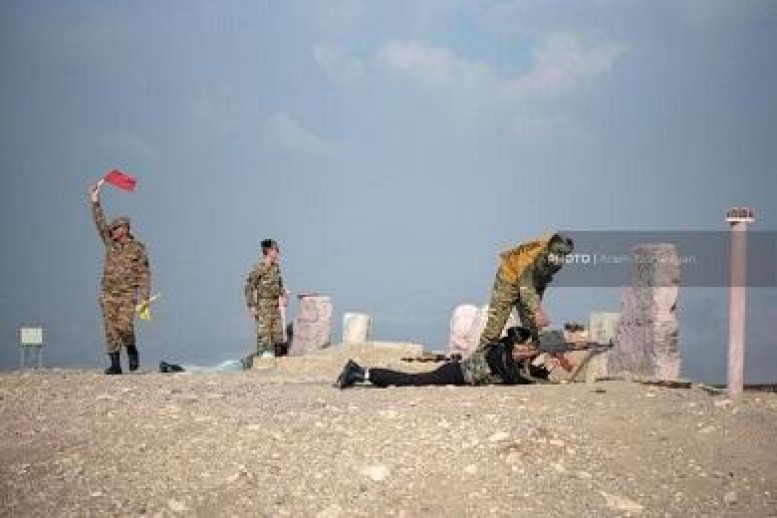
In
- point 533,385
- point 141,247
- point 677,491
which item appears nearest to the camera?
point 677,491

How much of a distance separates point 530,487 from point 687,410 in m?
2.23

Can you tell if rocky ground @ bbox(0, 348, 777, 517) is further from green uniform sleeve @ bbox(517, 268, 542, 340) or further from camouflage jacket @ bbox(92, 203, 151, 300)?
camouflage jacket @ bbox(92, 203, 151, 300)

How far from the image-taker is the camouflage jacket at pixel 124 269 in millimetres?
12664

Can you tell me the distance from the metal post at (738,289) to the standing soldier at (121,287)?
754cm

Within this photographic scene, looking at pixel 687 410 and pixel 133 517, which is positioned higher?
pixel 687 410

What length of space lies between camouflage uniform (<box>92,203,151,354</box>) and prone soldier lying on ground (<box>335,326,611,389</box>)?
427 centimetres

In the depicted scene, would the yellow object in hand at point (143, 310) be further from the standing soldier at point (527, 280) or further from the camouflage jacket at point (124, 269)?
the standing soldier at point (527, 280)

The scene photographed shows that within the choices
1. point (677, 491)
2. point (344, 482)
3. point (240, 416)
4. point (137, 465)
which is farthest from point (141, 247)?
point (677, 491)

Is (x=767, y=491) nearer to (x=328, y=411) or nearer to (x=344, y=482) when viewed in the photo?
(x=344, y=482)

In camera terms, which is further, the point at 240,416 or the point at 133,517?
the point at 240,416

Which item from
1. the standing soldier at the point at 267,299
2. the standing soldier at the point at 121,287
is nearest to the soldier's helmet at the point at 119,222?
the standing soldier at the point at 121,287

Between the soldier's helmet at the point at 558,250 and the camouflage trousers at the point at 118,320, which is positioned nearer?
the soldier's helmet at the point at 558,250

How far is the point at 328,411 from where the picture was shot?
774 cm

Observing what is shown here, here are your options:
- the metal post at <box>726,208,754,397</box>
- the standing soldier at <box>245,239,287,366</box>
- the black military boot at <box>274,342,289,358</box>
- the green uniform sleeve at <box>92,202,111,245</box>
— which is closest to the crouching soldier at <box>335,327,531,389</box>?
the metal post at <box>726,208,754,397</box>
